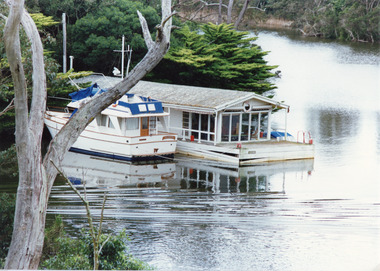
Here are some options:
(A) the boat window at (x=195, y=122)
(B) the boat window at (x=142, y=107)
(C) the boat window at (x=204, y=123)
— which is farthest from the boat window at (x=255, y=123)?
(B) the boat window at (x=142, y=107)

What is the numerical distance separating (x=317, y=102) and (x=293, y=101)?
4.43ft

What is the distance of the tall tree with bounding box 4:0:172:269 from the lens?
8367 mm

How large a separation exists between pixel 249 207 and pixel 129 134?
720 cm

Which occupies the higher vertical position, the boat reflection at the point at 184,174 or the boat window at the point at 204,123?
the boat window at the point at 204,123

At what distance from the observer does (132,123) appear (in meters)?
21.7

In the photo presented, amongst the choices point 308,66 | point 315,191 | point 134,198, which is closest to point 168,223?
point 134,198

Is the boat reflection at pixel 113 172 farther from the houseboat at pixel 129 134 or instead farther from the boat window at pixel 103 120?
the boat window at pixel 103 120

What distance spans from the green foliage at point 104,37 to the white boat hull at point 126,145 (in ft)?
30.5

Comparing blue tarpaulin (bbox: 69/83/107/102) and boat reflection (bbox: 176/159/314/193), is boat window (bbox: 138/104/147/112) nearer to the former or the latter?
boat reflection (bbox: 176/159/314/193)

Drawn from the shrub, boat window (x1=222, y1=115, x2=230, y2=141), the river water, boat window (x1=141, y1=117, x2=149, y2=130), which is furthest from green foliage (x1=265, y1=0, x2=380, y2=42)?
the shrub

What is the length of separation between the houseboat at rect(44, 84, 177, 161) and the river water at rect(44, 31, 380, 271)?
575mm

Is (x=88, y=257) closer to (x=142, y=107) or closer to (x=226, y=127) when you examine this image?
(x=142, y=107)

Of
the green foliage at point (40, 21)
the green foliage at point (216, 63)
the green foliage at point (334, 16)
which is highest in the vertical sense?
the green foliage at point (334, 16)

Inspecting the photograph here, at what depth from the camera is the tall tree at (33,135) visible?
27.5 ft
